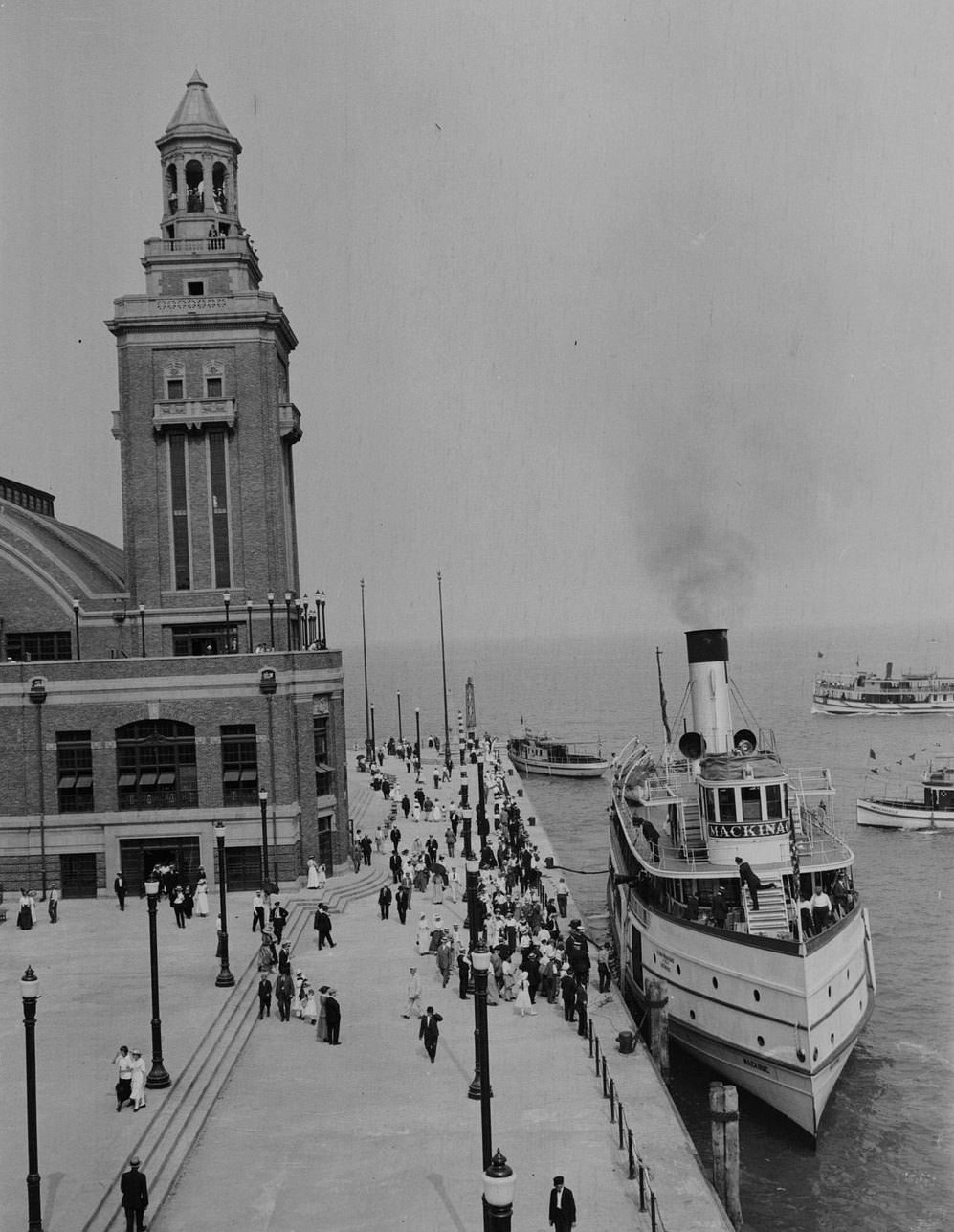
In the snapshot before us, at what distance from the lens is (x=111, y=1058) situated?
26406mm

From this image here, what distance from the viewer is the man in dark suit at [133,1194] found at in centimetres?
1828

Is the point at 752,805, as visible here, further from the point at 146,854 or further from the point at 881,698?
the point at 881,698

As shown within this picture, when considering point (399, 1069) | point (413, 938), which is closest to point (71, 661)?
point (413, 938)

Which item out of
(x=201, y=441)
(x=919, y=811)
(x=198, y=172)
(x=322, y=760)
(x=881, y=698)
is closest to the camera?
(x=322, y=760)

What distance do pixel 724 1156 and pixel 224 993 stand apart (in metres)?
13.9

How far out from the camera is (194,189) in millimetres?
52938

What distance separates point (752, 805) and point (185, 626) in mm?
27352

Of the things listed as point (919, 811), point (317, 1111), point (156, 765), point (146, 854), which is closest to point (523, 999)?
point (317, 1111)

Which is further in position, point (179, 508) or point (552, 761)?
point (552, 761)

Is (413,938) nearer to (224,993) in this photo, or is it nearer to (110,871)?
(224,993)

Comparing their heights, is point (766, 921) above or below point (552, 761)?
below

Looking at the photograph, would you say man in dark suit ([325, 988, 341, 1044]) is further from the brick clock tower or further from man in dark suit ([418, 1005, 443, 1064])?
the brick clock tower

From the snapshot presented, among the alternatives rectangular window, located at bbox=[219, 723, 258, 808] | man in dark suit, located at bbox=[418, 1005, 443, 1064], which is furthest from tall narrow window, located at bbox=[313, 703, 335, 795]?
man in dark suit, located at bbox=[418, 1005, 443, 1064]

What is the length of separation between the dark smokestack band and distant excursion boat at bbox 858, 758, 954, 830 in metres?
41.4
